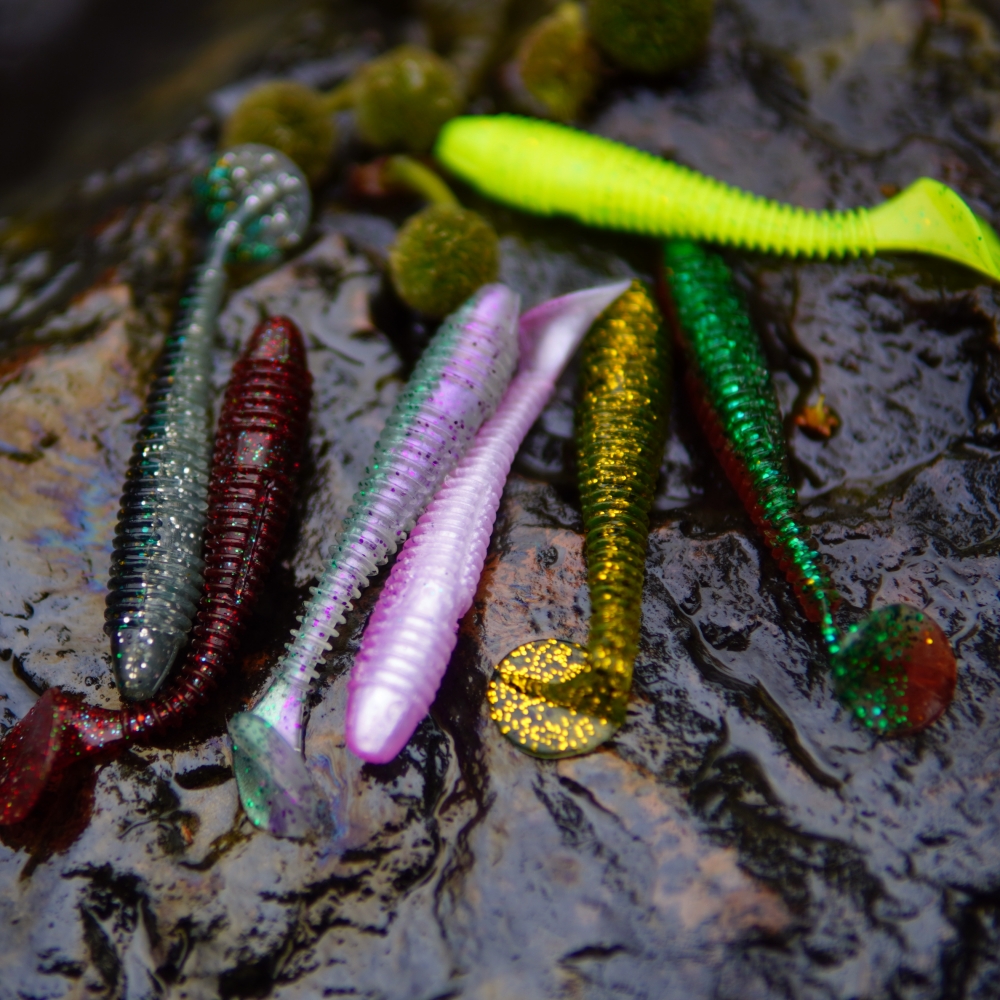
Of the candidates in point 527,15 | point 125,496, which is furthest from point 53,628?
point 527,15

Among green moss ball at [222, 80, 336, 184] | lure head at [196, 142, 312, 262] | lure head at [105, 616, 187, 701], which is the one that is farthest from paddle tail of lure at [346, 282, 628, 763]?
green moss ball at [222, 80, 336, 184]

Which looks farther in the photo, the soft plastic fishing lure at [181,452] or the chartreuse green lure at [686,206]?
the chartreuse green lure at [686,206]

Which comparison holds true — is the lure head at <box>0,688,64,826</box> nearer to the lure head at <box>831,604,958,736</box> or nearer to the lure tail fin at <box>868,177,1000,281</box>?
the lure head at <box>831,604,958,736</box>

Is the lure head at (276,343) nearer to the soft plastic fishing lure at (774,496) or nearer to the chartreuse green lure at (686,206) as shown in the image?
the chartreuse green lure at (686,206)

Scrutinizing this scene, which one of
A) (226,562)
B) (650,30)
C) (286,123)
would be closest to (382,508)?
(226,562)

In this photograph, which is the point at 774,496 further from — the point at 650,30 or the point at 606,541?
the point at 650,30

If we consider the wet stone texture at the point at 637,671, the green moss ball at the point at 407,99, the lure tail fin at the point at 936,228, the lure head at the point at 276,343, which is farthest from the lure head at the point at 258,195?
the lure tail fin at the point at 936,228
